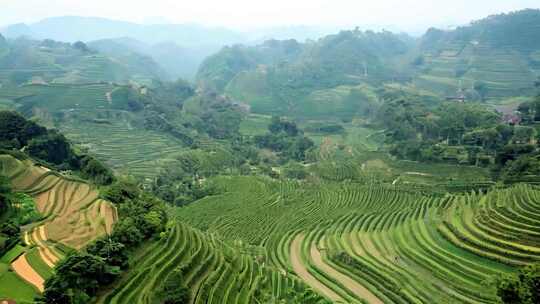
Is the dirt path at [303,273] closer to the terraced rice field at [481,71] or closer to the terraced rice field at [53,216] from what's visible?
the terraced rice field at [53,216]

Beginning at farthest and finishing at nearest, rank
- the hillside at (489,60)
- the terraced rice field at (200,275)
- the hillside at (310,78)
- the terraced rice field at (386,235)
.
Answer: the hillside at (310,78) → the hillside at (489,60) → the terraced rice field at (386,235) → the terraced rice field at (200,275)

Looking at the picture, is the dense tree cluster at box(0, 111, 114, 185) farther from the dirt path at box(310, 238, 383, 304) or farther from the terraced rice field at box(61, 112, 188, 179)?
the dirt path at box(310, 238, 383, 304)

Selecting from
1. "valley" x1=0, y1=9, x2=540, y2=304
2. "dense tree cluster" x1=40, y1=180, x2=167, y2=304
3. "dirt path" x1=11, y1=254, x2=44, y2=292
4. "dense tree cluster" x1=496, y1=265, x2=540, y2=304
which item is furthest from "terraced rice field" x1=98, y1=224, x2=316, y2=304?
"dense tree cluster" x1=496, y1=265, x2=540, y2=304

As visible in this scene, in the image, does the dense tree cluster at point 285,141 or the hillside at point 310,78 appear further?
the hillside at point 310,78

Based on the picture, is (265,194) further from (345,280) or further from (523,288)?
(523,288)

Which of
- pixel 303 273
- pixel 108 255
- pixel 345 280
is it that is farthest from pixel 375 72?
pixel 108 255

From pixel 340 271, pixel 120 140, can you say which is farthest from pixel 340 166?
pixel 120 140

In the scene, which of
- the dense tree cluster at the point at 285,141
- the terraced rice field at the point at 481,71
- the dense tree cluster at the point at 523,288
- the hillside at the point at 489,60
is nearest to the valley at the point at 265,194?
the dense tree cluster at the point at 523,288
